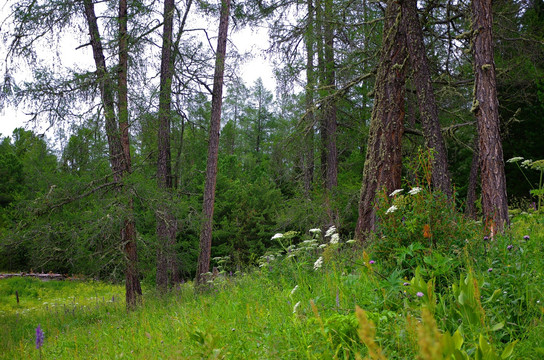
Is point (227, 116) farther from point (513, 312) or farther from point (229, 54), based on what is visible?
point (513, 312)

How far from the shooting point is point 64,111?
7742mm

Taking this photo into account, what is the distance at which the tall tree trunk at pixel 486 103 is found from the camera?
5945 mm

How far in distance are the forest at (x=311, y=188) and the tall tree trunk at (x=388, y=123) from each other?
34mm

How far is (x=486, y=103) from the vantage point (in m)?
6.16

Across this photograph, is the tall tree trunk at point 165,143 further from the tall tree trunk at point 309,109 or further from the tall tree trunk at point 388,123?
the tall tree trunk at point 388,123

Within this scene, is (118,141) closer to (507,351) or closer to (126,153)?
(126,153)

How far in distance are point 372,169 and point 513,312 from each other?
4.71 meters

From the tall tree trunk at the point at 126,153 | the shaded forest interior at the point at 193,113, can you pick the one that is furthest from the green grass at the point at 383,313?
the tall tree trunk at the point at 126,153

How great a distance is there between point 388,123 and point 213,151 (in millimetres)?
4233

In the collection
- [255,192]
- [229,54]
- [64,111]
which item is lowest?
[255,192]

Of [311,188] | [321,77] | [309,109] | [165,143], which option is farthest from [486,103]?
[311,188]

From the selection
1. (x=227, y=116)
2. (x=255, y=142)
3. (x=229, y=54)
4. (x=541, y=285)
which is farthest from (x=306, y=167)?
(x=227, y=116)

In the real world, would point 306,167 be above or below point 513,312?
above

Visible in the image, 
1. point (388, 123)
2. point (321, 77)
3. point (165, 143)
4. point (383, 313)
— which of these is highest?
point (321, 77)
